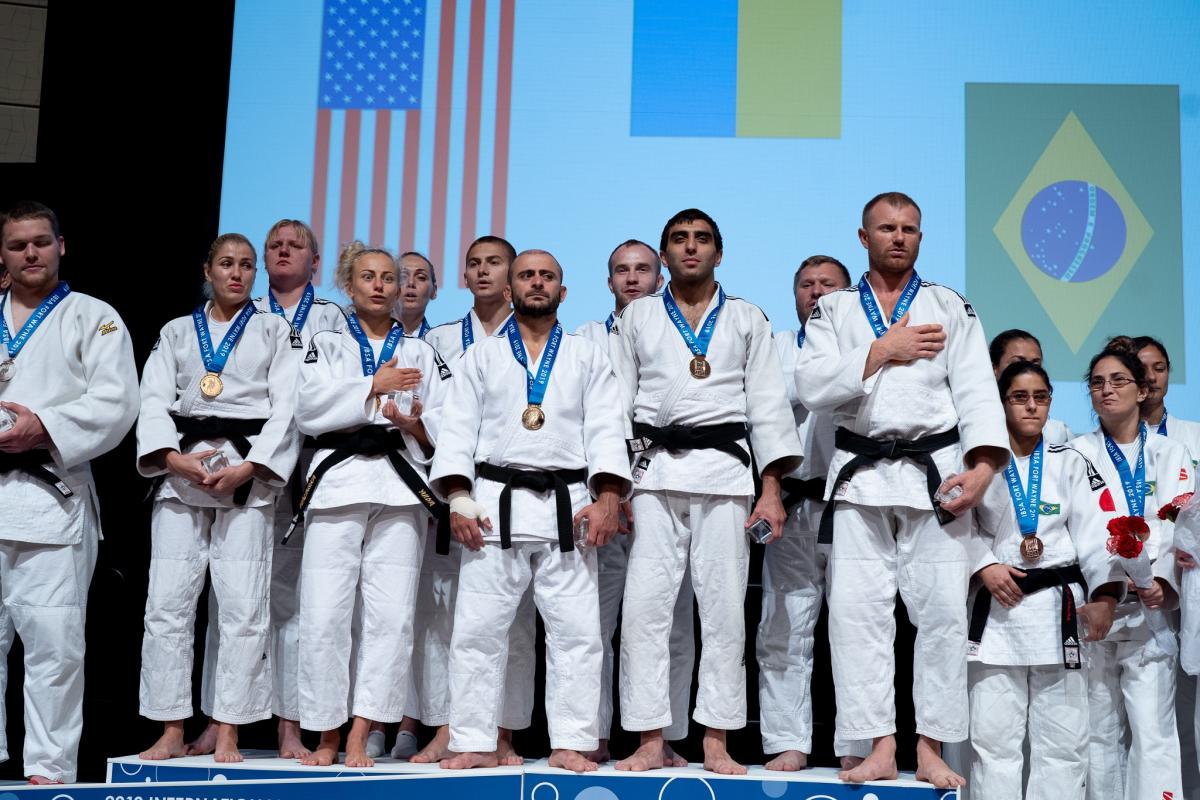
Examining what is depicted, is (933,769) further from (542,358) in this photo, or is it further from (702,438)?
(542,358)

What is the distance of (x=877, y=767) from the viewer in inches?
141

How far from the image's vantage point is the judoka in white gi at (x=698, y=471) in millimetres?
3826

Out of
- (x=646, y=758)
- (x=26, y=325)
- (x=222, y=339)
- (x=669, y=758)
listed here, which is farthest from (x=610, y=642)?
(x=26, y=325)

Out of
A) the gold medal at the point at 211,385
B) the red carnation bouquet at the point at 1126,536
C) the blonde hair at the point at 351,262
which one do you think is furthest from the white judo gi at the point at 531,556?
the red carnation bouquet at the point at 1126,536

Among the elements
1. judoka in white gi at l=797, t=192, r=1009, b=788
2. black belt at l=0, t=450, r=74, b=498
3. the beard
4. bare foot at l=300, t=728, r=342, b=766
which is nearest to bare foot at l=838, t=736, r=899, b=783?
judoka in white gi at l=797, t=192, r=1009, b=788

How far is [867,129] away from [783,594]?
2.62 m

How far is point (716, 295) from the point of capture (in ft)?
13.7

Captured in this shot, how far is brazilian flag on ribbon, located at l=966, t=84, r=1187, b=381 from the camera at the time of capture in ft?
17.8

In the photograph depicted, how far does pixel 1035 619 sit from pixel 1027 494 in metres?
0.45

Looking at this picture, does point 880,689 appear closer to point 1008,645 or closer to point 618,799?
point 1008,645

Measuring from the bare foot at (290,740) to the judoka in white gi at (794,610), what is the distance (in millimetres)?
1725

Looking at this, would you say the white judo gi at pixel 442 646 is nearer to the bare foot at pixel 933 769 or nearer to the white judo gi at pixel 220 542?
the white judo gi at pixel 220 542

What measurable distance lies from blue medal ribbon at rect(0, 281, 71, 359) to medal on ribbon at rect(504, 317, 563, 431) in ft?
5.85

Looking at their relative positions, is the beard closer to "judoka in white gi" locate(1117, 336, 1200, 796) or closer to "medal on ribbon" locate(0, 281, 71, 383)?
"medal on ribbon" locate(0, 281, 71, 383)
